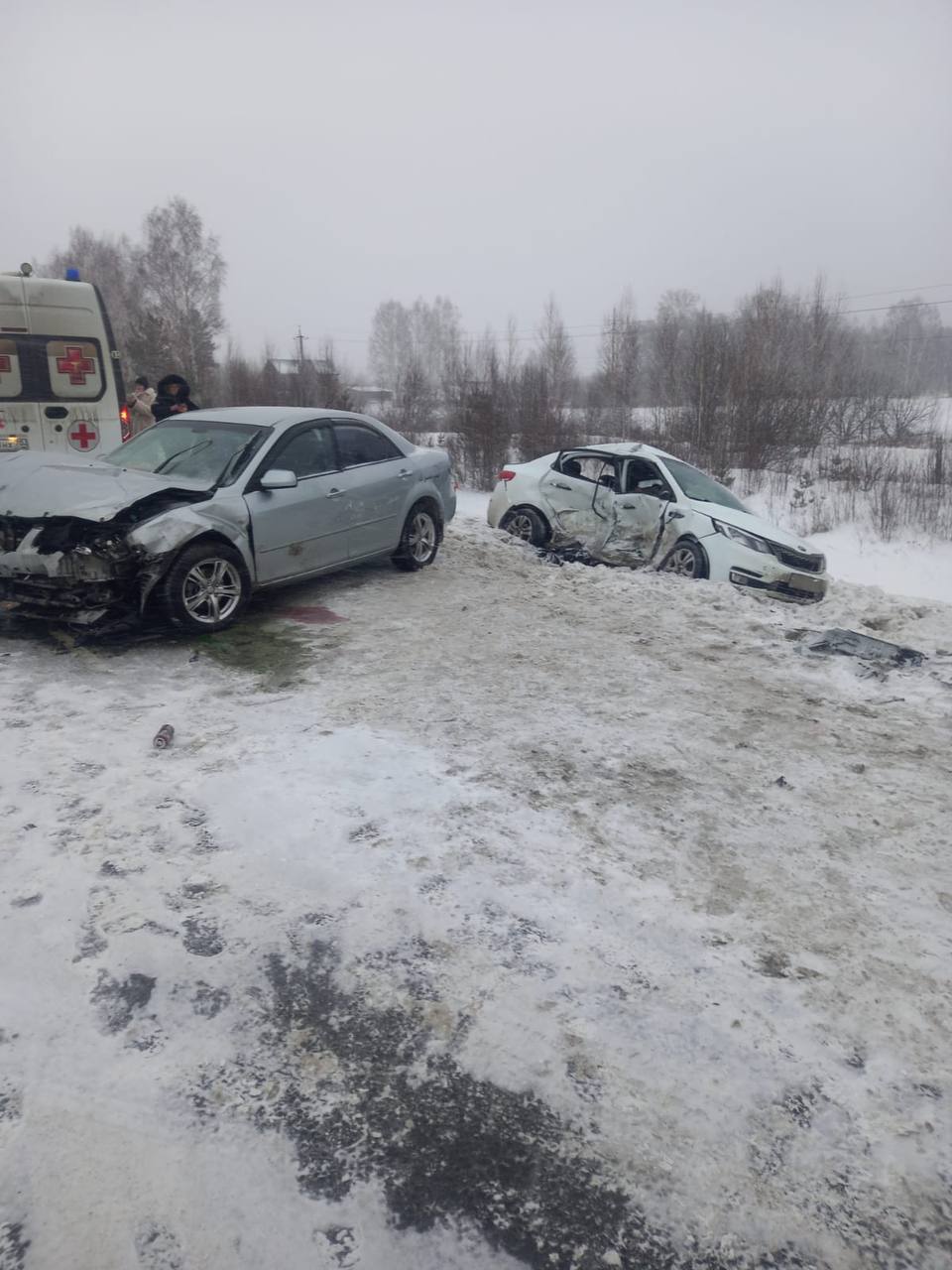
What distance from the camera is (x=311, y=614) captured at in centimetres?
662

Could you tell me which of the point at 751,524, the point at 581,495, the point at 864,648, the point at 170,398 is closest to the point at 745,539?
the point at 751,524

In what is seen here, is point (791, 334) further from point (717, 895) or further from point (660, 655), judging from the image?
point (717, 895)

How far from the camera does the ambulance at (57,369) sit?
8.79 meters

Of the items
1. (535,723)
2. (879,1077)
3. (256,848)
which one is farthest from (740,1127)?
(535,723)

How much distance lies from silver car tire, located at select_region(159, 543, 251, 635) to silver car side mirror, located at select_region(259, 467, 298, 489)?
576 mm

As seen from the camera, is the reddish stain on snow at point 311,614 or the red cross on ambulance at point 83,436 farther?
the red cross on ambulance at point 83,436

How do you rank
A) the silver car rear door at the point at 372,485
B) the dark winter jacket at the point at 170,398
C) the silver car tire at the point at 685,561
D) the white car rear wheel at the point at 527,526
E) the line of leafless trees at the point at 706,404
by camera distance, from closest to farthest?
the silver car rear door at the point at 372,485 < the silver car tire at the point at 685,561 < the white car rear wheel at the point at 527,526 < the dark winter jacket at the point at 170,398 < the line of leafless trees at the point at 706,404

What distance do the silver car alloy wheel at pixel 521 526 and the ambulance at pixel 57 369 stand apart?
4.84 meters

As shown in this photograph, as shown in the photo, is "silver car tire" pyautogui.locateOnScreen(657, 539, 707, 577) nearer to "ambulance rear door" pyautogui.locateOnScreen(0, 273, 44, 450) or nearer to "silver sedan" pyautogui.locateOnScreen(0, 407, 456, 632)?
"silver sedan" pyautogui.locateOnScreen(0, 407, 456, 632)

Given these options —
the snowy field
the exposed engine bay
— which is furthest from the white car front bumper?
the exposed engine bay

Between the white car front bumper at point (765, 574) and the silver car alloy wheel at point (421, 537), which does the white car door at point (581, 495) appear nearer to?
the white car front bumper at point (765, 574)

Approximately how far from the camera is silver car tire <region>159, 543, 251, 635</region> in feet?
17.8

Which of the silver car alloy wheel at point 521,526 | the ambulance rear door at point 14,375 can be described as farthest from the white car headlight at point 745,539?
the ambulance rear door at point 14,375

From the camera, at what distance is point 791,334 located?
27.8 metres
